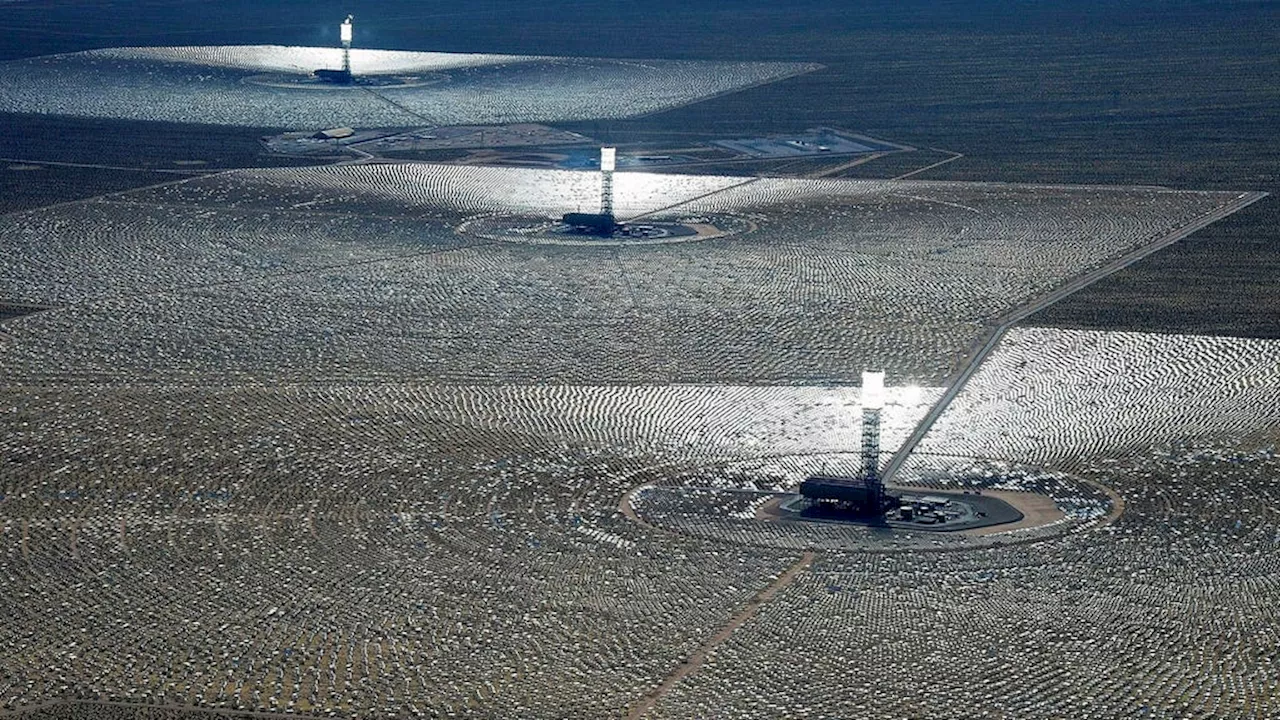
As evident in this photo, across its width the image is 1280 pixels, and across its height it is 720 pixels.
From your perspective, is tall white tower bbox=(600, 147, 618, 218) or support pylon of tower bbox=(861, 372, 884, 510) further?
tall white tower bbox=(600, 147, 618, 218)

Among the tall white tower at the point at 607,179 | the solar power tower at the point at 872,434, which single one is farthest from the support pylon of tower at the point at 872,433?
the tall white tower at the point at 607,179

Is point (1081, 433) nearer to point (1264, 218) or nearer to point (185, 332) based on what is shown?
point (185, 332)

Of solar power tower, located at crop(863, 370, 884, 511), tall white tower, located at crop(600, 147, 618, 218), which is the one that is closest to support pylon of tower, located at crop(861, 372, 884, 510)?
solar power tower, located at crop(863, 370, 884, 511)

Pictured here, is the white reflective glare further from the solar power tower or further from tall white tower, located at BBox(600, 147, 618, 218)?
tall white tower, located at BBox(600, 147, 618, 218)

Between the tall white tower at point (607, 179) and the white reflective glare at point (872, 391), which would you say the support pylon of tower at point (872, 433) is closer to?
the white reflective glare at point (872, 391)

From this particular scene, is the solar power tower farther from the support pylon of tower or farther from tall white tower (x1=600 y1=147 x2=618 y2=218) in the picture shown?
tall white tower (x1=600 y1=147 x2=618 y2=218)

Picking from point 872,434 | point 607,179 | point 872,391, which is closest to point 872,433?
point 872,434

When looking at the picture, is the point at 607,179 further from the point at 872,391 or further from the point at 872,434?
the point at 872,391

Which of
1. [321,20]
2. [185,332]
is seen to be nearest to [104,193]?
[185,332]
